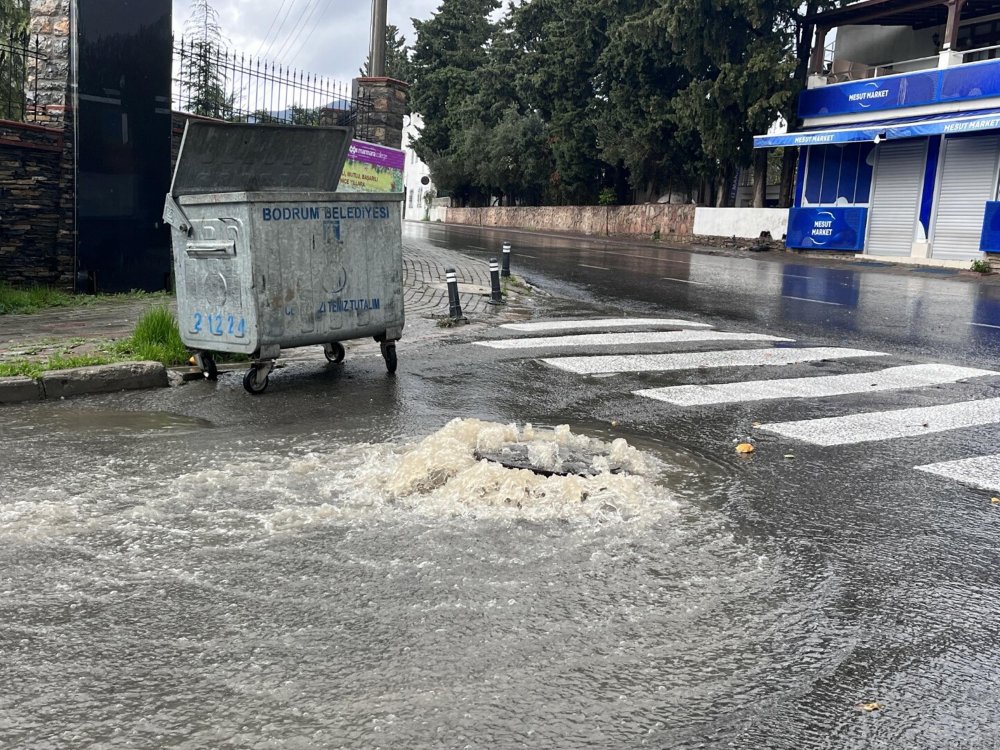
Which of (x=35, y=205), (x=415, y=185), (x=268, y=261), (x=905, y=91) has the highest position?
(x=905, y=91)

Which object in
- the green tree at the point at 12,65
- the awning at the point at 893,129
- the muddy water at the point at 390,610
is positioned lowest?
the muddy water at the point at 390,610

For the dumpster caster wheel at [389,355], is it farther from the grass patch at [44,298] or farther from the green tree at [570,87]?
the green tree at [570,87]

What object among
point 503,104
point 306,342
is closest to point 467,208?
point 503,104

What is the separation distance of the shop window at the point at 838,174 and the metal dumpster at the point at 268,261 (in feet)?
88.6

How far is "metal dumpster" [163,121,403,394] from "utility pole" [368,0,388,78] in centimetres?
1130

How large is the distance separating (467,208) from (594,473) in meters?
60.5

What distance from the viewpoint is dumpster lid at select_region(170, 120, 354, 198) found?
8031 millimetres

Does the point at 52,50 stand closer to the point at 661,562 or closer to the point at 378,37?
the point at 378,37

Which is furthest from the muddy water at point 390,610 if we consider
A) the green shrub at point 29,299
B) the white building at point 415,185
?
the white building at point 415,185

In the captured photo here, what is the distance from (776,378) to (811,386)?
0.40 meters

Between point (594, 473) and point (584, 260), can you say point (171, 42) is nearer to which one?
point (594, 473)

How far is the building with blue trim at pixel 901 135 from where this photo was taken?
2700cm

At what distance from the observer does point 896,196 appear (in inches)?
1175

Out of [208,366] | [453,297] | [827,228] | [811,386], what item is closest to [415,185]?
[827,228]
